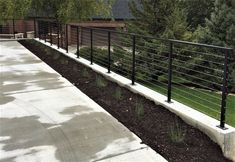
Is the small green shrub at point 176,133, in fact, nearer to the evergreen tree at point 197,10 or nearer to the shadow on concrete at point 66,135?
the shadow on concrete at point 66,135

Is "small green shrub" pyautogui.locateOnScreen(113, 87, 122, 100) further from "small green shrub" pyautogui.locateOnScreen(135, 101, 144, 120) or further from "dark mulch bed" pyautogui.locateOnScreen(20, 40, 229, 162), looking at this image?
"small green shrub" pyautogui.locateOnScreen(135, 101, 144, 120)

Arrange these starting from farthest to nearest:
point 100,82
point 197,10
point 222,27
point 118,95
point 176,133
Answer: point 197,10, point 222,27, point 100,82, point 118,95, point 176,133

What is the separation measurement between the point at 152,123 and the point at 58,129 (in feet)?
4.03

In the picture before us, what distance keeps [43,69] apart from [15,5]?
479 cm

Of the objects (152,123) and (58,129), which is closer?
(58,129)

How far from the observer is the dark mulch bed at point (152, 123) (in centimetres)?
366

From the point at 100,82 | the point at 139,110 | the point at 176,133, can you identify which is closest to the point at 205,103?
the point at 100,82

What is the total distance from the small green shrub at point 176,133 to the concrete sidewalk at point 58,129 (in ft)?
1.23

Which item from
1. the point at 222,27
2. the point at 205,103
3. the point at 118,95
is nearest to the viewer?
the point at 118,95

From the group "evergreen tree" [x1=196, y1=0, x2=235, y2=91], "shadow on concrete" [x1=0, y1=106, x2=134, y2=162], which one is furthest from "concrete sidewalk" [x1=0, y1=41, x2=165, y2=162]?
"evergreen tree" [x1=196, y1=0, x2=235, y2=91]

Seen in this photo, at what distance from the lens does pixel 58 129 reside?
4270mm

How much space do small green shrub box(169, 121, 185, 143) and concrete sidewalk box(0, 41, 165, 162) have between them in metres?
0.38

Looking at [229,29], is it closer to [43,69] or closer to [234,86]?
[234,86]

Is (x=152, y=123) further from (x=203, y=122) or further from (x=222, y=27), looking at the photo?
(x=222, y=27)
